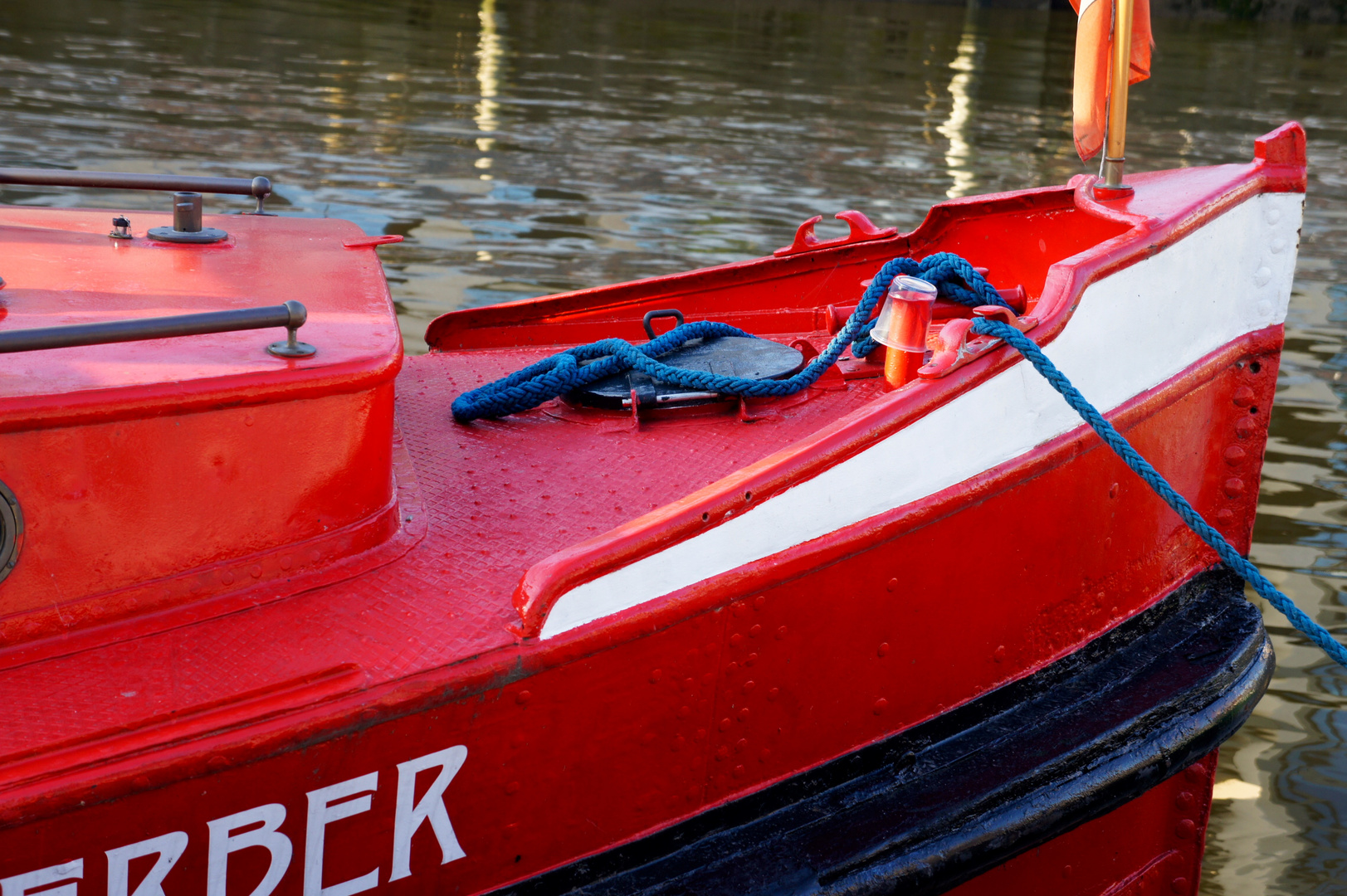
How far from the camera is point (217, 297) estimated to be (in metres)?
2.32

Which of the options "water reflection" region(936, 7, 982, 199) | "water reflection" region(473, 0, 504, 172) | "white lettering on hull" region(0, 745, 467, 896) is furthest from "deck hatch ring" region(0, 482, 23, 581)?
"water reflection" region(936, 7, 982, 199)

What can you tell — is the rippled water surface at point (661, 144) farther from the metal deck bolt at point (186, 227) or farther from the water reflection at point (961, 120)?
the metal deck bolt at point (186, 227)

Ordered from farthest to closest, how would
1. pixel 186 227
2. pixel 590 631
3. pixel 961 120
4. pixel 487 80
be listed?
pixel 487 80
pixel 961 120
pixel 186 227
pixel 590 631

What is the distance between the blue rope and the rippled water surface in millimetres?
1400

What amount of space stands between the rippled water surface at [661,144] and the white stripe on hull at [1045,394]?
163 centimetres

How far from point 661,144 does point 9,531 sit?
11.3 m

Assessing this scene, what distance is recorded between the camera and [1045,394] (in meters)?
2.52

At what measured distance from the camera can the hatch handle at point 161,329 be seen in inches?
66.7

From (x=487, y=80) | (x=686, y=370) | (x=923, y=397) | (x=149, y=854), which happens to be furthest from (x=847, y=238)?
(x=487, y=80)

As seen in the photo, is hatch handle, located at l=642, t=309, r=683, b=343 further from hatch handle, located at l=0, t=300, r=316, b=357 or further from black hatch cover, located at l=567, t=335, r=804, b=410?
hatch handle, located at l=0, t=300, r=316, b=357

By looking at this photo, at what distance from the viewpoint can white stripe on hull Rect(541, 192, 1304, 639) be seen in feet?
6.98

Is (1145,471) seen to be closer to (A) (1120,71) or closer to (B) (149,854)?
(A) (1120,71)

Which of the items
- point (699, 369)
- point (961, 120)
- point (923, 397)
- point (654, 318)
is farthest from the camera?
point (961, 120)

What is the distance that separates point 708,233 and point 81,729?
26.0 feet
